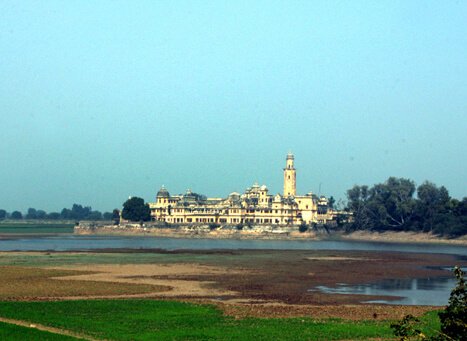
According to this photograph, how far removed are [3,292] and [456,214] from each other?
108m

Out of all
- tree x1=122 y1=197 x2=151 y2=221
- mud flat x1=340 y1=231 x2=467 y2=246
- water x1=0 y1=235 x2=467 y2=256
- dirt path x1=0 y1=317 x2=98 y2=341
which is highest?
tree x1=122 y1=197 x2=151 y2=221

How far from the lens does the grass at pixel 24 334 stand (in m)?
27.6

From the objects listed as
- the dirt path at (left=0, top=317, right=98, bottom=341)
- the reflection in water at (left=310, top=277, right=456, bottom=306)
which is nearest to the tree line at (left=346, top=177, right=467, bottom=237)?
the reflection in water at (left=310, top=277, right=456, bottom=306)

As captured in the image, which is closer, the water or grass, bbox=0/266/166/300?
grass, bbox=0/266/166/300

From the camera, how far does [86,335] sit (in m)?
29.5

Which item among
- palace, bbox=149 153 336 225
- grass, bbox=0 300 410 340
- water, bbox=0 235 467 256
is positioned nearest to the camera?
grass, bbox=0 300 410 340

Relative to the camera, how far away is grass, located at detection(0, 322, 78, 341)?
27562 mm

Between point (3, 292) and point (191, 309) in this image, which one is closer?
point (191, 309)

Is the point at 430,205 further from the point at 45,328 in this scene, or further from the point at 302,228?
the point at 45,328

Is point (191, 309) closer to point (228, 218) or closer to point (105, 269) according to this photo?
point (105, 269)

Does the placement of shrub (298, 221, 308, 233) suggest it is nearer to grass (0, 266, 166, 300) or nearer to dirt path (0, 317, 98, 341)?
grass (0, 266, 166, 300)

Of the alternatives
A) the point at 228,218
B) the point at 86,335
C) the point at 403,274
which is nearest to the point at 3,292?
the point at 86,335

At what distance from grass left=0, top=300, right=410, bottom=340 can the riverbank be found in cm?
10882

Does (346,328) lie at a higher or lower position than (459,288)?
lower
